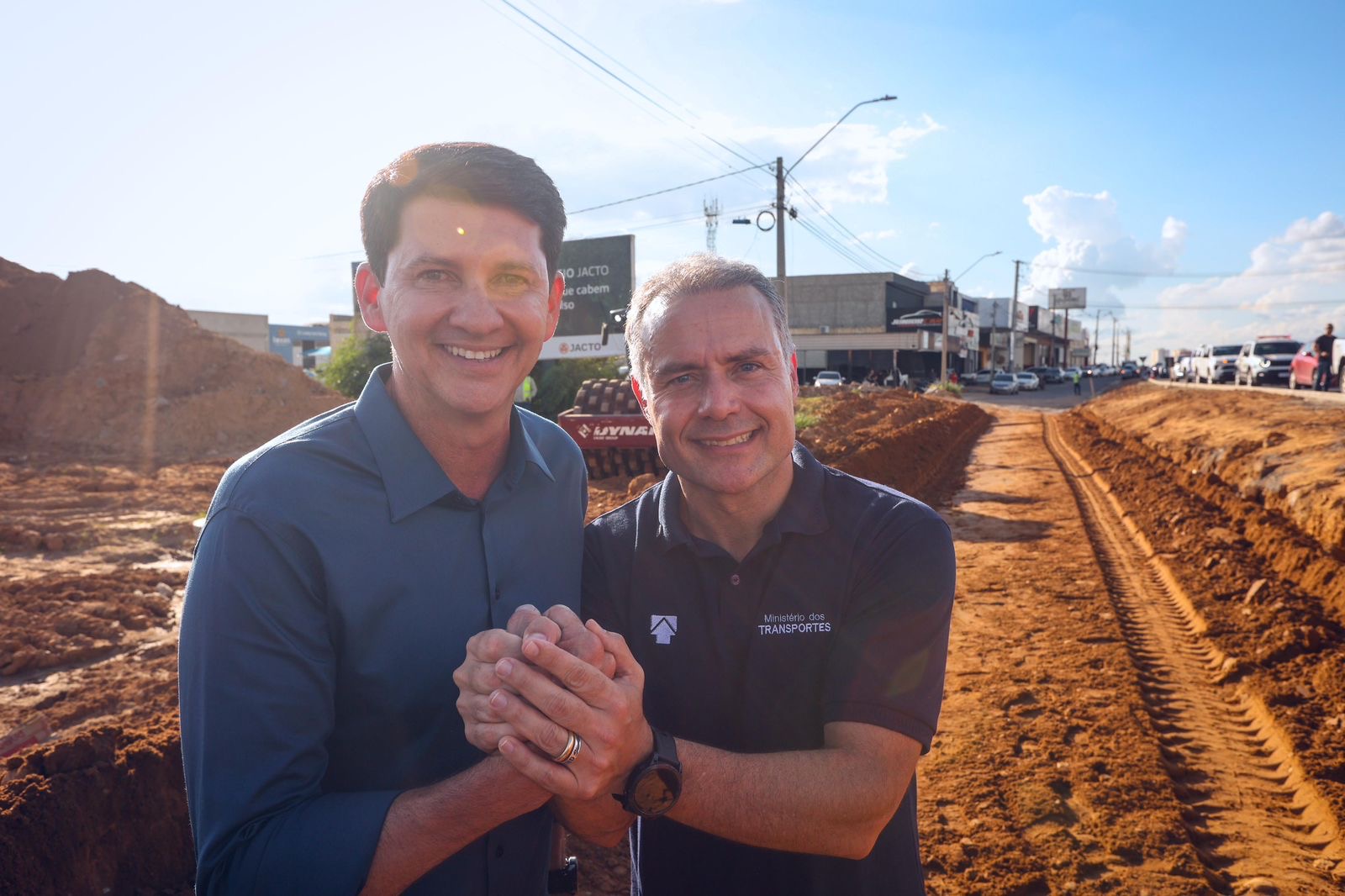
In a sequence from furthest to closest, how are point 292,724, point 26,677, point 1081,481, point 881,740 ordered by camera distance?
point 1081,481 < point 26,677 < point 881,740 < point 292,724

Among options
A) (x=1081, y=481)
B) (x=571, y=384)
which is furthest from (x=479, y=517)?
(x=571, y=384)

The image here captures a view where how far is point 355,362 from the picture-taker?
103 feet

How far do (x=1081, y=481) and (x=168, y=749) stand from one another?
15.0 metres

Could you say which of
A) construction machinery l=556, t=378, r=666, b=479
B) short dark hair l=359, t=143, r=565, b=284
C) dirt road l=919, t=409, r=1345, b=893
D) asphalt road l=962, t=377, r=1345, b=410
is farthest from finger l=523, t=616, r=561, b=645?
asphalt road l=962, t=377, r=1345, b=410

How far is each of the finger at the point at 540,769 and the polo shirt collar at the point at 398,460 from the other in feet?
2.03

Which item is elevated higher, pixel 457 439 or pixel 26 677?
pixel 457 439

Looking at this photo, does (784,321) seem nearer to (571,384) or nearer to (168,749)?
(168,749)

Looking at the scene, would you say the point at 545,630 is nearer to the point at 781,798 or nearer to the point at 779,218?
the point at 781,798

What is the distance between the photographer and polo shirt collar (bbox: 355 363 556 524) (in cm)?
206

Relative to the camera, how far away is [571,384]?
27.8 metres

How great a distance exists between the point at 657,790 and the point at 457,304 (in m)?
1.25

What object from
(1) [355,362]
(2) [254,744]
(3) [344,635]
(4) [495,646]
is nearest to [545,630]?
(4) [495,646]

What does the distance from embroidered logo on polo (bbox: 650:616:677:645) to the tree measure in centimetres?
3007

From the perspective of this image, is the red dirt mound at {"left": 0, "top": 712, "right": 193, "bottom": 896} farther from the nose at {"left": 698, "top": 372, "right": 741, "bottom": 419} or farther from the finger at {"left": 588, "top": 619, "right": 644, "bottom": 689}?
the nose at {"left": 698, "top": 372, "right": 741, "bottom": 419}
